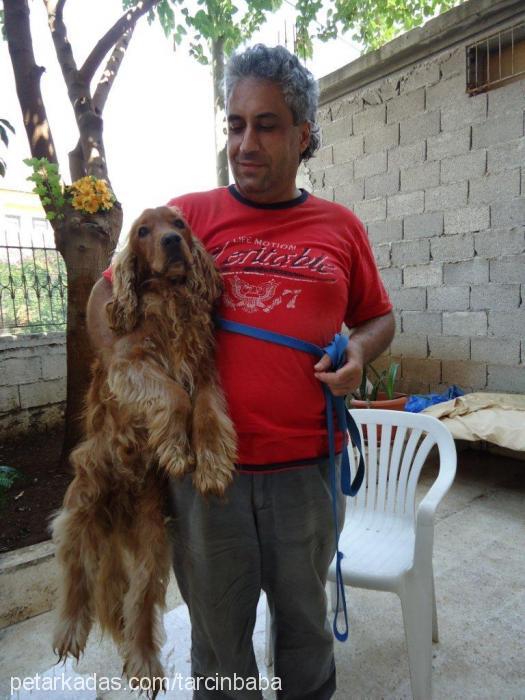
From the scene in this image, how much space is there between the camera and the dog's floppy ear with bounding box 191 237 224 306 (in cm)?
138

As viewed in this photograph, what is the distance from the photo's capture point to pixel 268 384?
4.43 ft

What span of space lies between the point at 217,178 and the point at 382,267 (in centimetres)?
307

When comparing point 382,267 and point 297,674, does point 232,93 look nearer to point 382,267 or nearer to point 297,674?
point 297,674

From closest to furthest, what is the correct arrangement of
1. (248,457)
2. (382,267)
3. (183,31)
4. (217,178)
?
(248,457) < (183,31) < (382,267) < (217,178)

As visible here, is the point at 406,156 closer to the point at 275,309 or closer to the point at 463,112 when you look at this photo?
the point at 463,112

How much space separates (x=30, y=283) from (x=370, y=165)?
3.80 m

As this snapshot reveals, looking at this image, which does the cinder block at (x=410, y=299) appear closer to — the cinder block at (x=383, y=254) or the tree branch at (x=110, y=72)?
the cinder block at (x=383, y=254)

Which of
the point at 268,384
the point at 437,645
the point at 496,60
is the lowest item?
the point at 437,645

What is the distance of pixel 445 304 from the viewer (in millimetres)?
4941

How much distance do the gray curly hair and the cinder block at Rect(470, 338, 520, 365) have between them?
3.74 m

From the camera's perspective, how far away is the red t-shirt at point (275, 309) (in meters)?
1.36

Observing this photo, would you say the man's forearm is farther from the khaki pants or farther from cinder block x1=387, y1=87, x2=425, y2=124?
cinder block x1=387, y1=87, x2=425, y2=124

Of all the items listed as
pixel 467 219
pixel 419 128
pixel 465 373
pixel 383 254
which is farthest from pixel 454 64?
pixel 465 373

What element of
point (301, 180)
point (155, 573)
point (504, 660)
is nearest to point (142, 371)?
point (155, 573)
